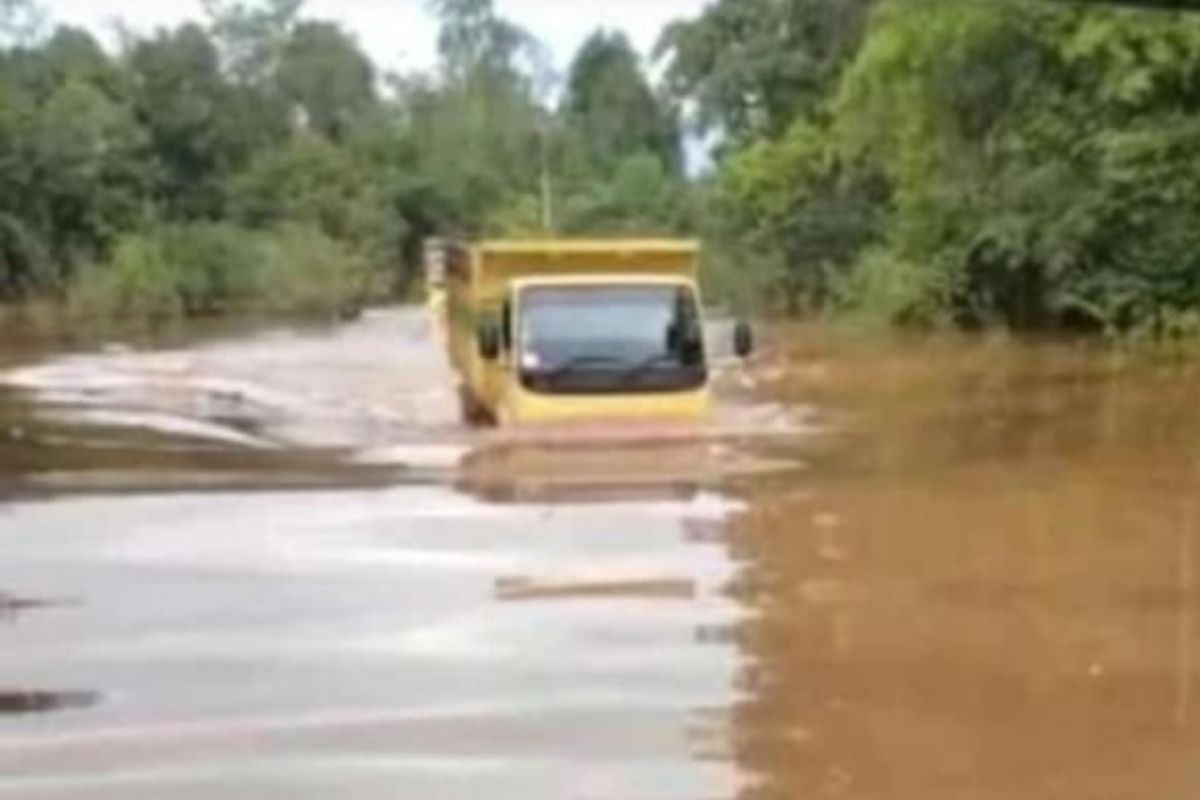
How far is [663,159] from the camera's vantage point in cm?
7788

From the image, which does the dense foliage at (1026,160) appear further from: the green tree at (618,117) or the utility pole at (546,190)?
the green tree at (618,117)

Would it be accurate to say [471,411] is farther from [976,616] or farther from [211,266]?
[211,266]

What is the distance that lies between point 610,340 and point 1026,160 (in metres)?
21.4

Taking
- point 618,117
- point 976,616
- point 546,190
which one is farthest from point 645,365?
point 618,117

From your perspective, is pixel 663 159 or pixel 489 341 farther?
pixel 663 159

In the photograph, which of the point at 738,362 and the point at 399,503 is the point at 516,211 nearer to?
the point at 738,362

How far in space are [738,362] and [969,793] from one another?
27554 millimetres

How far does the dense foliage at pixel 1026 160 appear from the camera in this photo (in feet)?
130

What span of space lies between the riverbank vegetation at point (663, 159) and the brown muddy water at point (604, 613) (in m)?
11.2

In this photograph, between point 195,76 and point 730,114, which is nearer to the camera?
point 730,114

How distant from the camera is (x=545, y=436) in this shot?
22531 millimetres

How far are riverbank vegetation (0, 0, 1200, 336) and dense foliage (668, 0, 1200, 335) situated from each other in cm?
5

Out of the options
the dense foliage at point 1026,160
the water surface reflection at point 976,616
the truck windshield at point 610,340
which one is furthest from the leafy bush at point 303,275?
the truck windshield at point 610,340

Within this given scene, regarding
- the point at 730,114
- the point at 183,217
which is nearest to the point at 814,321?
the point at 730,114
